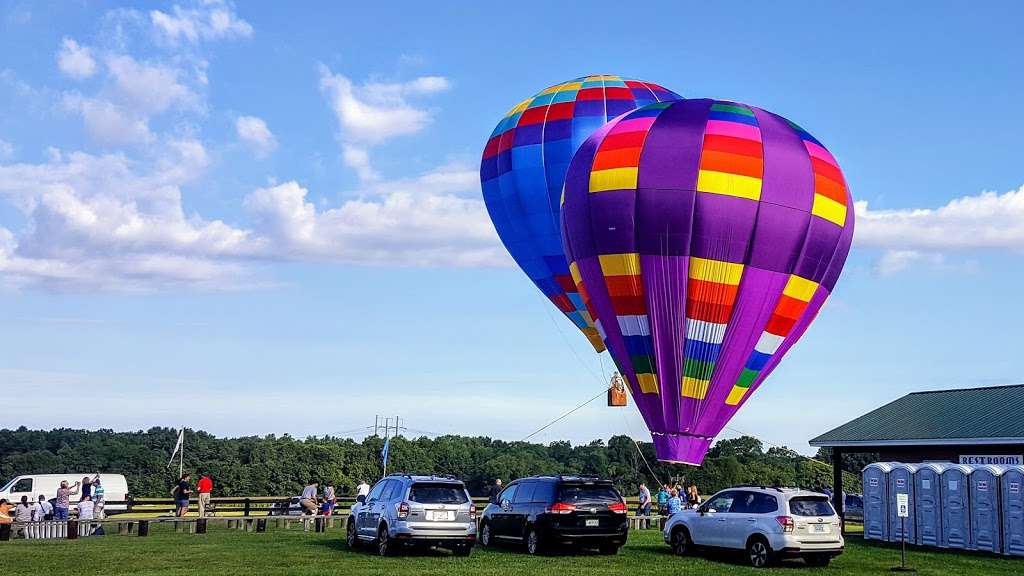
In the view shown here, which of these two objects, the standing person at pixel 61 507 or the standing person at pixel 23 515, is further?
the standing person at pixel 61 507

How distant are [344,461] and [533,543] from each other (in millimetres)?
74253

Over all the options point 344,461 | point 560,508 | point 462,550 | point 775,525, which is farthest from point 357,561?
point 344,461

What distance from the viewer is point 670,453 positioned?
1270 inches

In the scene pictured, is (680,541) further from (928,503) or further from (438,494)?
(928,503)

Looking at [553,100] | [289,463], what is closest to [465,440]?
[289,463]

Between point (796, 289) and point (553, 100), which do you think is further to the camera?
point (553, 100)

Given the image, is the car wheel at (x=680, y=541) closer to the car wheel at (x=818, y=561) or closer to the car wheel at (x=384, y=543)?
the car wheel at (x=818, y=561)

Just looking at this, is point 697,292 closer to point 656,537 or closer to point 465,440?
point 656,537

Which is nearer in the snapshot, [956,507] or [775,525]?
[775,525]

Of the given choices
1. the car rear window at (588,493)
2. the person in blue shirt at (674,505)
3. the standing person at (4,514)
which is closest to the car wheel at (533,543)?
the car rear window at (588,493)

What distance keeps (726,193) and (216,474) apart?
68.2 m

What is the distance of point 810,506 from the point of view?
23.0m

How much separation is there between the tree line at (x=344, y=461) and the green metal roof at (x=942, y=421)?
144ft

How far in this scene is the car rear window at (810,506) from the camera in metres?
22.8
